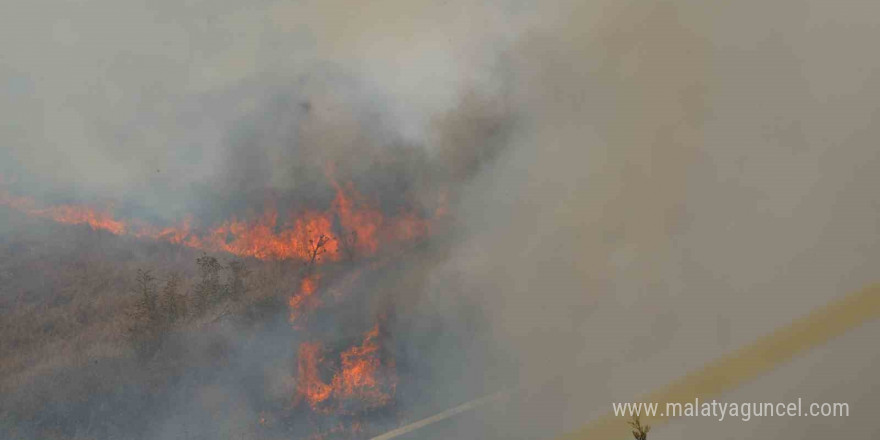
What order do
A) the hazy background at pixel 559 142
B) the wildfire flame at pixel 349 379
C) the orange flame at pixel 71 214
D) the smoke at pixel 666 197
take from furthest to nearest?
1. the smoke at pixel 666 197
2. the wildfire flame at pixel 349 379
3. the hazy background at pixel 559 142
4. the orange flame at pixel 71 214

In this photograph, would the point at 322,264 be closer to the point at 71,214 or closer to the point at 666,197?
the point at 71,214

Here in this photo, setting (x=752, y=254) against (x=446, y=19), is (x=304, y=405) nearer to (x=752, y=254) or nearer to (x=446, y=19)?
(x=446, y=19)

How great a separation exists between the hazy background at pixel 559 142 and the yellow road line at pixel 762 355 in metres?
0.07

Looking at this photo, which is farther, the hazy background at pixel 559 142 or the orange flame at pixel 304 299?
the orange flame at pixel 304 299

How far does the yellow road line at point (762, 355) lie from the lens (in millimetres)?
3893

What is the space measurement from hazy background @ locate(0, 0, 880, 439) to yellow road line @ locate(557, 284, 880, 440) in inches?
2.7

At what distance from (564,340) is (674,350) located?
74cm

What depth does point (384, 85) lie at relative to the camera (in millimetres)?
3547

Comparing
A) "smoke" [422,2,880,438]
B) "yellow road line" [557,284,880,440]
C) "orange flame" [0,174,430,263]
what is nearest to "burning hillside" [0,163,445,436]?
"orange flame" [0,174,430,263]

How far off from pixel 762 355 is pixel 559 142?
1.84 metres

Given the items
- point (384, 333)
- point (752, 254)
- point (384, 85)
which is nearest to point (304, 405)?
point (384, 333)

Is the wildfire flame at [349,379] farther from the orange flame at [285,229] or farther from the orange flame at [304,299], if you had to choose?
the orange flame at [285,229]

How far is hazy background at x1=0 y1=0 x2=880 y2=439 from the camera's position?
3.15 metres

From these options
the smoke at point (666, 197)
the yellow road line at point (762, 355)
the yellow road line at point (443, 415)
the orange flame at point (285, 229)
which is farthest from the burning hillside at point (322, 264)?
the yellow road line at point (762, 355)
